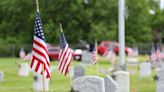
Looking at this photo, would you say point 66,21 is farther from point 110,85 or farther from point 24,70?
point 110,85

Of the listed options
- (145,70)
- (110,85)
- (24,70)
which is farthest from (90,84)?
(145,70)

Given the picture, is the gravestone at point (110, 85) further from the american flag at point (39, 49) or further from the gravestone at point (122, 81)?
the gravestone at point (122, 81)

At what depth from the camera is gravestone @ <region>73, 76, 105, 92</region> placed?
1317 cm

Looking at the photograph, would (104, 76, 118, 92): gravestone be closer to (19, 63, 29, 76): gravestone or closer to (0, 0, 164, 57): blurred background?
(19, 63, 29, 76): gravestone

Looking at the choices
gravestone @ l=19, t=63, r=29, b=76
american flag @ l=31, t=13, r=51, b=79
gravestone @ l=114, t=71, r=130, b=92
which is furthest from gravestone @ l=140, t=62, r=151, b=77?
american flag @ l=31, t=13, r=51, b=79

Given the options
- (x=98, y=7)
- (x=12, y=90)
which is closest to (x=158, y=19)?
(x=98, y=7)

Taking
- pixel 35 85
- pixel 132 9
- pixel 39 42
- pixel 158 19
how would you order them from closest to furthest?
pixel 39 42 → pixel 35 85 → pixel 132 9 → pixel 158 19

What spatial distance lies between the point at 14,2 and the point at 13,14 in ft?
10.0

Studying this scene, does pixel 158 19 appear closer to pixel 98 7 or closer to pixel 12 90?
pixel 98 7

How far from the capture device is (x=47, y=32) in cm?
6450

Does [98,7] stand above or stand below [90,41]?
above

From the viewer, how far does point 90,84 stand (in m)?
13.3

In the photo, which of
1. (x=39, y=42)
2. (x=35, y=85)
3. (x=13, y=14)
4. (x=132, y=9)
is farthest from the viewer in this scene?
(x=132, y=9)

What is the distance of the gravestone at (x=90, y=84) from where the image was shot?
13166 mm
